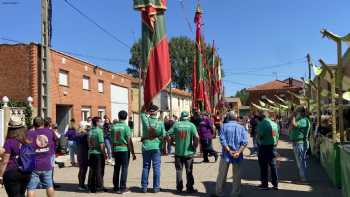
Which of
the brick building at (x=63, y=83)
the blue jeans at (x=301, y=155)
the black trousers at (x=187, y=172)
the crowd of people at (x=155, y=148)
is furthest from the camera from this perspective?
the brick building at (x=63, y=83)

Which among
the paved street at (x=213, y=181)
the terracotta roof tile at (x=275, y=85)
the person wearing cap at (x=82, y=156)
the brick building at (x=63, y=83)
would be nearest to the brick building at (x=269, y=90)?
the terracotta roof tile at (x=275, y=85)

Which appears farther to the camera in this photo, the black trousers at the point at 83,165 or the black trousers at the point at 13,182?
the black trousers at the point at 83,165

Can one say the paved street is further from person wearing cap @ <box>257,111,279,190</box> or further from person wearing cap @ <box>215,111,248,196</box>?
person wearing cap @ <box>215,111,248,196</box>

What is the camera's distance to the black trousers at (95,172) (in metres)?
9.52

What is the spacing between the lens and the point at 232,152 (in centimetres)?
859

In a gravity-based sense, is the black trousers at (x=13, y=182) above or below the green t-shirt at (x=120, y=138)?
below


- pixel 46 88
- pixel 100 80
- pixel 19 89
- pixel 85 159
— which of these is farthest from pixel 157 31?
pixel 100 80

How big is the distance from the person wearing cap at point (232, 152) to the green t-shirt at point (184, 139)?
854 mm

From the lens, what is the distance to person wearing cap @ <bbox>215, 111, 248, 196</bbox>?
28.3ft

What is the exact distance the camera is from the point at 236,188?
28.3 ft

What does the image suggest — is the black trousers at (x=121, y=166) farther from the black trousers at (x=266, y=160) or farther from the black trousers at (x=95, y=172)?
the black trousers at (x=266, y=160)

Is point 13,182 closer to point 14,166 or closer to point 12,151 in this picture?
point 14,166

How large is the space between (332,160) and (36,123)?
6.55 m

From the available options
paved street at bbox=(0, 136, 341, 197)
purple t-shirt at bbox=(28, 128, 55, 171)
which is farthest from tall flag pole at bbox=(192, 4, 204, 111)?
purple t-shirt at bbox=(28, 128, 55, 171)
